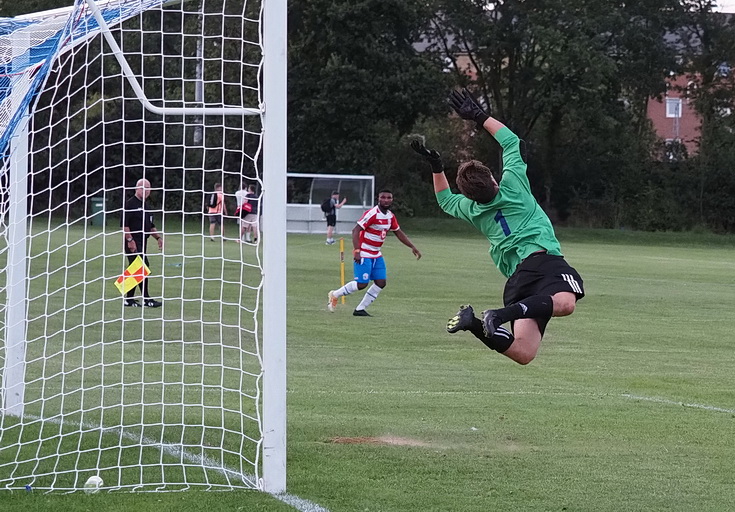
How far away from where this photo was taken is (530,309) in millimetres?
7430

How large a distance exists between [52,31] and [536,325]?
4156mm

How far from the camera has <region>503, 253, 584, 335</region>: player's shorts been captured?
755cm

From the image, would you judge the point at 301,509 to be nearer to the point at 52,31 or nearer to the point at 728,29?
the point at 52,31

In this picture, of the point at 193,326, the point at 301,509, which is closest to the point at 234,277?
the point at 193,326

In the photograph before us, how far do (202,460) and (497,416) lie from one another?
2.75 m

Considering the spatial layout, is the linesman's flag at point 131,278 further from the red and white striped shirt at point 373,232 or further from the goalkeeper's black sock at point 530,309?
the red and white striped shirt at point 373,232

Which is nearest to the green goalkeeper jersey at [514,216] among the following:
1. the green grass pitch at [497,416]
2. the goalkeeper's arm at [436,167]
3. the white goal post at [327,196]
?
the goalkeeper's arm at [436,167]

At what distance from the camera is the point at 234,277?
22109mm

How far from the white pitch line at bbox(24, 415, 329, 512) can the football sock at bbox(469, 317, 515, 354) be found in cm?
175

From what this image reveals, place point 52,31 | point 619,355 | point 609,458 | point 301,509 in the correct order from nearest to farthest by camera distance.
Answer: point 301,509
point 609,458
point 52,31
point 619,355

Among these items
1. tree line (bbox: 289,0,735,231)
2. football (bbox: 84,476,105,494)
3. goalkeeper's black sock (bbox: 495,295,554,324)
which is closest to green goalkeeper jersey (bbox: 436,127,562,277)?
goalkeeper's black sock (bbox: 495,295,554,324)

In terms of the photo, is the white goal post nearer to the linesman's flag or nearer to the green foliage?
the green foliage

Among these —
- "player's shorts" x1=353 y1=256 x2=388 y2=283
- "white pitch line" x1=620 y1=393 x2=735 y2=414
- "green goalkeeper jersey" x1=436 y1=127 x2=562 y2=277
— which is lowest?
"white pitch line" x1=620 y1=393 x2=735 y2=414

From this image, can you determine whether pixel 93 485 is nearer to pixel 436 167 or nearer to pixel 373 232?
pixel 436 167
